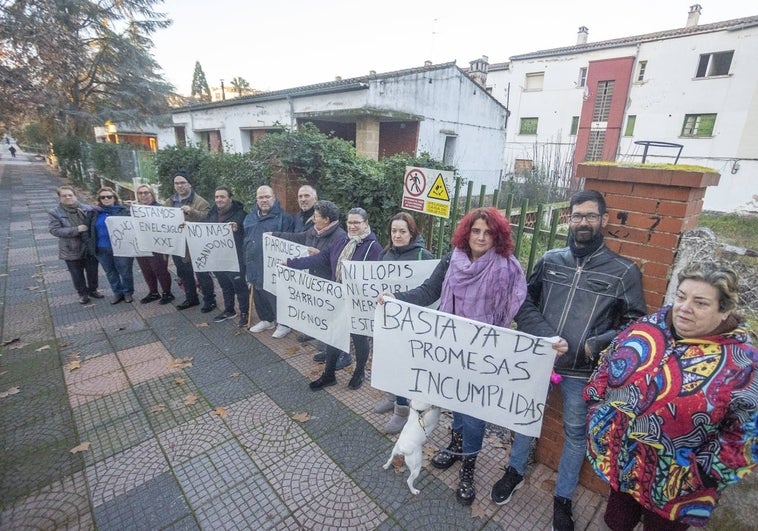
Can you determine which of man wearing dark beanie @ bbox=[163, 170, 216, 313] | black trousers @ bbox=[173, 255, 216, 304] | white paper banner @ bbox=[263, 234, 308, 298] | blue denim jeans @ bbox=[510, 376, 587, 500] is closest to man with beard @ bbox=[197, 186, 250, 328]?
black trousers @ bbox=[173, 255, 216, 304]

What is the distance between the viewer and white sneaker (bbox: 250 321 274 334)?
486cm

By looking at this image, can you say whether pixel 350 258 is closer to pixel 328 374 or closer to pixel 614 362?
pixel 328 374

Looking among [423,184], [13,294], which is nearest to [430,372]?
[423,184]

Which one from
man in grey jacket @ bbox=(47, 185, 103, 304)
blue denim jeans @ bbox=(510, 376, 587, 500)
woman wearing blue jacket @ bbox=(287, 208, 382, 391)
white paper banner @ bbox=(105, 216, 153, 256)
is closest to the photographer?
blue denim jeans @ bbox=(510, 376, 587, 500)

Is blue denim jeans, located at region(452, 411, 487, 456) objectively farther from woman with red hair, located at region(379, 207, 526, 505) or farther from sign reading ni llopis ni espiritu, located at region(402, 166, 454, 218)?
sign reading ni llopis ni espiritu, located at region(402, 166, 454, 218)

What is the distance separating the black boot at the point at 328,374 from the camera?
3.67 m

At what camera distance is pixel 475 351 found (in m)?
2.34

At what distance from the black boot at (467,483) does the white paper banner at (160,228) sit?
4672 mm

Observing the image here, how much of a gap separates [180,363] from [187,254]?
189 cm

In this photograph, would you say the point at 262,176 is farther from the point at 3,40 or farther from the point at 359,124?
the point at 3,40

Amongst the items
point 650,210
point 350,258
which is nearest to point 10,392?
point 350,258

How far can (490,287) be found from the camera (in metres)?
2.31

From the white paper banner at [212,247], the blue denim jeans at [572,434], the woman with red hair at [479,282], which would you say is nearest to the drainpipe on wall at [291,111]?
the white paper banner at [212,247]

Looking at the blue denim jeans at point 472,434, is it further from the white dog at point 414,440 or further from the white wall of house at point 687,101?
the white wall of house at point 687,101
